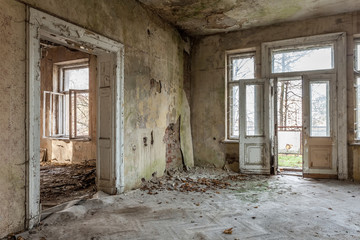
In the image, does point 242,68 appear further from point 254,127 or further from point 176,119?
point 176,119

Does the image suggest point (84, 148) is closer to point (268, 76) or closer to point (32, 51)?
point (32, 51)

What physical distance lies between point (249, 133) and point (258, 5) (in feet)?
8.35

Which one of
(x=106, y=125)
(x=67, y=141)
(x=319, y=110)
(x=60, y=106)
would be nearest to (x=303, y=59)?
(x=319, y=110)

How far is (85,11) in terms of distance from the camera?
3.09 m

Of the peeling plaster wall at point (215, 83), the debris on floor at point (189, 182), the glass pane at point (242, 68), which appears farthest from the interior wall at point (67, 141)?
the glass pane at point (242, 68)

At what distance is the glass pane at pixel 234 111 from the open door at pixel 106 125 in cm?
307

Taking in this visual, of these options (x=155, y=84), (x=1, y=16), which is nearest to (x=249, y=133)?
(x=155, y=84)

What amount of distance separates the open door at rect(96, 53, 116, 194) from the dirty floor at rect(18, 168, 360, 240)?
28 centimetres

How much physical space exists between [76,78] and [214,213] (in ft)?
17.8

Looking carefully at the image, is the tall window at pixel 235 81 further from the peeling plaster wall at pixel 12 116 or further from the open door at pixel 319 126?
the peeling plaster wall at pixel 12 116

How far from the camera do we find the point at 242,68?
5660mm

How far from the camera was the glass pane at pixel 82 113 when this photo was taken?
646 centimetres

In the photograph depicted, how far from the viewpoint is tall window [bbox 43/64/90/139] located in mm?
6394

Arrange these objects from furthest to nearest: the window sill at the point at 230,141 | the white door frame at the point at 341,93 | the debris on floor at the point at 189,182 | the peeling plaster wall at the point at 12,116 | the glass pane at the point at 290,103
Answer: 1. the glass pane at the point at 290,103
2. the window sill at the point at 230,141
3. the white door frame at the point at 341,93
4. the debris on floor at the point at 189,182
5. the peeling plaster wall at the point at 12,116
